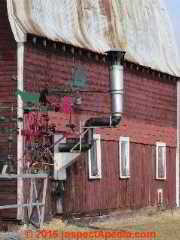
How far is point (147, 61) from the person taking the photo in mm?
27188

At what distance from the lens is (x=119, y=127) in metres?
25.2

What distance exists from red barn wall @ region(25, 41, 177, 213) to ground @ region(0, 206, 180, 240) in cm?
39

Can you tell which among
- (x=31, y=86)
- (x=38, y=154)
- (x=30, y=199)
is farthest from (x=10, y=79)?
(x=30, y=199)

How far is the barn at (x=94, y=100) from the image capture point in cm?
2042

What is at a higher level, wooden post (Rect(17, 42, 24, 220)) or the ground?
wooden post (Rect(17, 42, 24, 220))

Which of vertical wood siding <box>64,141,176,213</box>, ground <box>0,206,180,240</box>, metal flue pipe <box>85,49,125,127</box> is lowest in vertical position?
ground <box>0,206,180,240</box>

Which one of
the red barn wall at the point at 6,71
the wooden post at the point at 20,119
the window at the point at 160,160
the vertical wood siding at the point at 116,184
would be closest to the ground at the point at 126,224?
the vertical wood siding at the point at 116,184

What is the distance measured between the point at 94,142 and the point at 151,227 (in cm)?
367

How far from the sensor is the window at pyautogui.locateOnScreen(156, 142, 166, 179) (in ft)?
91.5

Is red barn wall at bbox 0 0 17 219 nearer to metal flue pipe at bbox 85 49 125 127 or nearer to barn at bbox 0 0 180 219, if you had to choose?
barn at bbox 0 0 180 219

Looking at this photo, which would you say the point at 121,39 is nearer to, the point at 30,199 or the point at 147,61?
the point at 147,61

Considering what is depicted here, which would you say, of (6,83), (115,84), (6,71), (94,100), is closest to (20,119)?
(6,83)

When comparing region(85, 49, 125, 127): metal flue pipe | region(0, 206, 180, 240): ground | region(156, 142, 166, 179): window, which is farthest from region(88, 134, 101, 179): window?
region(156, 142, 166, 179): window

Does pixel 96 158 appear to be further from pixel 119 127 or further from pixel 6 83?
pixel 6 83
